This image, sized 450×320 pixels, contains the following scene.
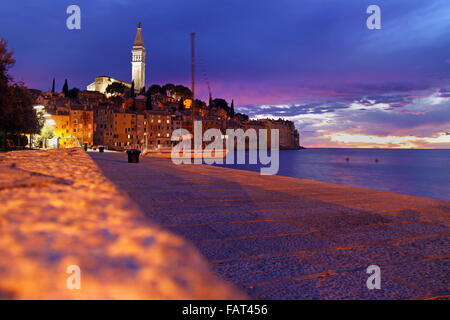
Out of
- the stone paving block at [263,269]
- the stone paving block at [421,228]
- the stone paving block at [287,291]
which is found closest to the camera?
the stone paving block at [287,291]

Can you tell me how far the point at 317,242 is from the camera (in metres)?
3.71

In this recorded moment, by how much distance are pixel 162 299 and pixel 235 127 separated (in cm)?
16380

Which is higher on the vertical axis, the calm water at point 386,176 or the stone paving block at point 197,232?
the stone paving block at point 197,232

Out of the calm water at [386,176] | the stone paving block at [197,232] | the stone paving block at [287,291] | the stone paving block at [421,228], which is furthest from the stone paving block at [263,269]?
the calm water at [386,176]

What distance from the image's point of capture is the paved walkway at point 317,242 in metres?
2.50

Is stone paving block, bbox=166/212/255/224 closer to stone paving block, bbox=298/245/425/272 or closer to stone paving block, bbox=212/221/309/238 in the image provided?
stone paving block, bbox=212/221/309/238

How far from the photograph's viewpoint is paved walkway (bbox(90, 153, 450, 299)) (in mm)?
2504

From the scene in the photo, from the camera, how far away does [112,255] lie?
71 centimetres

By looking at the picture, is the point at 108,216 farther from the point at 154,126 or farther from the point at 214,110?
the point at 214,110

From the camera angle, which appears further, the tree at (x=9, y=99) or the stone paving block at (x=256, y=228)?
the tree at (x=9, y=99)

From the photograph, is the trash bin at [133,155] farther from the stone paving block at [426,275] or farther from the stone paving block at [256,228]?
the stone paving block at [426,275]

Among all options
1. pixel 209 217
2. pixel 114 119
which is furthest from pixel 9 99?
pixel 114 119

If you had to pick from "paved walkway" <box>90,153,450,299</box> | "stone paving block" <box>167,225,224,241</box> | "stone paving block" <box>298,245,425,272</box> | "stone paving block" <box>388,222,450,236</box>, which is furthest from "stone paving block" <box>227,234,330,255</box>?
"stone paving block" <box>388,222,450,236</box>
